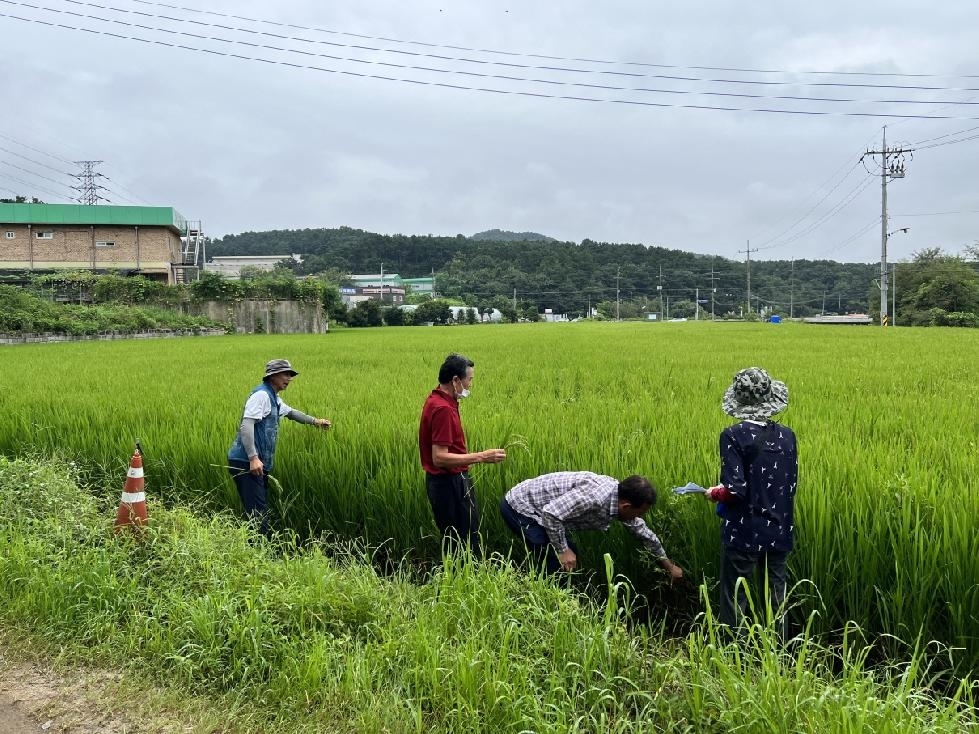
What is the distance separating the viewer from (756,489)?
257cm

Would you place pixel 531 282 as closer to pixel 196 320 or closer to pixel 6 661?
pixel 196 320

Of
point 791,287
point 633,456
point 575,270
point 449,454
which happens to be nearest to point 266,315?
point 633,456

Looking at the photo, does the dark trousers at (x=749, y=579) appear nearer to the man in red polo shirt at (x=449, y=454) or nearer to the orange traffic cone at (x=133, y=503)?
the man in red polo shirt at (x=449, y=454)

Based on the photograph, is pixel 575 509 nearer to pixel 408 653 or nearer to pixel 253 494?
pixel 408 653

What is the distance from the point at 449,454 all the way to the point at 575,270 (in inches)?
3655

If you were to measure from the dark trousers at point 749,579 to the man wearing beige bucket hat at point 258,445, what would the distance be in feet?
9.19

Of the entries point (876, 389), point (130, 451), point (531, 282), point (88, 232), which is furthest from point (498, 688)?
point (531, 282)

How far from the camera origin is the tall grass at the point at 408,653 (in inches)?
77.9

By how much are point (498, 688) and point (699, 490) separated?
1.16m

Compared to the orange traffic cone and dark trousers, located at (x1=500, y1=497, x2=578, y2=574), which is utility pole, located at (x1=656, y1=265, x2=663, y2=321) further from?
the orange traffic cone

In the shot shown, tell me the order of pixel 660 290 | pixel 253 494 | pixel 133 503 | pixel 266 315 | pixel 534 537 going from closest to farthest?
pixel 534 537 < pixel 133 503 < pixel 253 494 < pixel 266 315 < pixel 660 290

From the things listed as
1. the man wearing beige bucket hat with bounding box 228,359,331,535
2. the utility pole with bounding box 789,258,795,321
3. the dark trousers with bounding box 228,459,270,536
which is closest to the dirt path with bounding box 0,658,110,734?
the man wearing beige bucket hat with bounding box 228,359,331,535

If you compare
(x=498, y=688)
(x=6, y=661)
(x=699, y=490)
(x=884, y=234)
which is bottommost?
(x=6, y=661)

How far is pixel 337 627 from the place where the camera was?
8.96 ft
